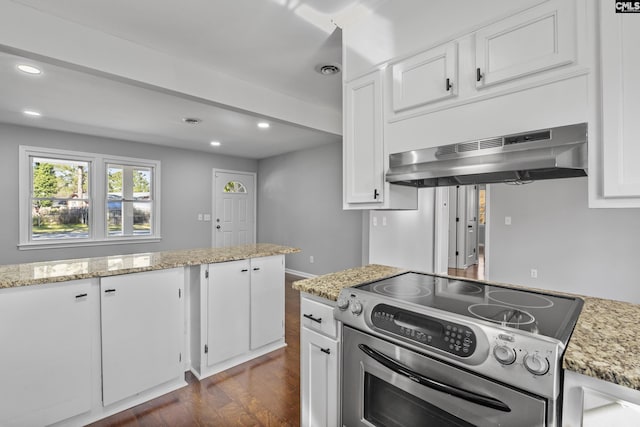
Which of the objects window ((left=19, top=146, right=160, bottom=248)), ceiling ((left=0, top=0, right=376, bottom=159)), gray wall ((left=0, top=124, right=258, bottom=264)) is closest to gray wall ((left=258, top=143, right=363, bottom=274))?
gray wall ((left=0, top=124, right=258, bottom=264))

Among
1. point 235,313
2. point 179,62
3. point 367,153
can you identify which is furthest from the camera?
point 235,313

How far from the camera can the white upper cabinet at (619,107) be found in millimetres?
1098

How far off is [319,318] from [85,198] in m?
4.88

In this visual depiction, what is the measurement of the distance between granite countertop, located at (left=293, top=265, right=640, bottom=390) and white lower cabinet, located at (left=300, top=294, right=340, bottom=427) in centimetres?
14

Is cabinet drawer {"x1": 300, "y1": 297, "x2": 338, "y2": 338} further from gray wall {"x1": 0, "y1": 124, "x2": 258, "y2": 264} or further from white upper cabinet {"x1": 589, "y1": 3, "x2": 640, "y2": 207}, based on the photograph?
gray wall {"x1": 0, "y1": 124, "x2": 258, "y2": 264}

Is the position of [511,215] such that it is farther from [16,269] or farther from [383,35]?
[16,269]

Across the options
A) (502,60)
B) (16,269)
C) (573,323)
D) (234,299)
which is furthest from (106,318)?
(502,60)

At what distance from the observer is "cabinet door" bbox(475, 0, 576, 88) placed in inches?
47.8

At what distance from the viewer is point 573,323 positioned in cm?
110

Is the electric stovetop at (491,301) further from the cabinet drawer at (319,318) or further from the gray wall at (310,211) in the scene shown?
the gray wall at (310,211)

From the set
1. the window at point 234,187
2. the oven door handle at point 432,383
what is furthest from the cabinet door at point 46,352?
the window at point 234,187

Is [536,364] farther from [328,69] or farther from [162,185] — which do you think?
[162,185]

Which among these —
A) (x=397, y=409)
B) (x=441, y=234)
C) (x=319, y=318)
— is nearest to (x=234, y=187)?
(x=441, y=234)

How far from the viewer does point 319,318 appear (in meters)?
1.59
